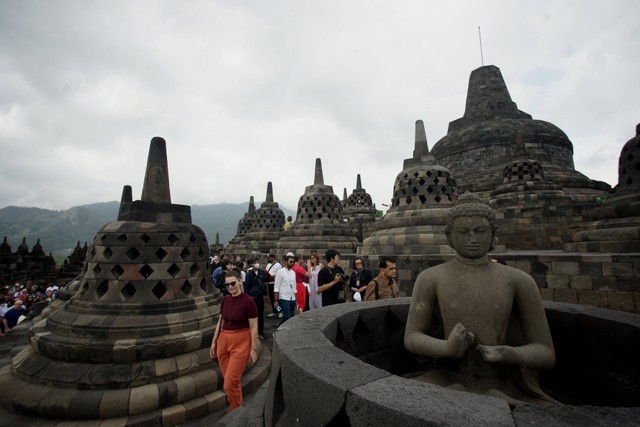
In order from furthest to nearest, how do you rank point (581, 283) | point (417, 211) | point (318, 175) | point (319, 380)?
point (318, 175) → point (417, 211) → point (581, 283) → point (319, 380)

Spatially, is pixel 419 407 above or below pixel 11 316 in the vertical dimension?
above

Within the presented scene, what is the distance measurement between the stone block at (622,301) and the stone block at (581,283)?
306mm

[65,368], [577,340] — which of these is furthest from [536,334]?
[65,368]

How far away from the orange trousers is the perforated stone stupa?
0.45 metres

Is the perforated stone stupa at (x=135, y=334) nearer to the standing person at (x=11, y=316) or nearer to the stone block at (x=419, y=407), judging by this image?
the stone block at (x=419, y=407)

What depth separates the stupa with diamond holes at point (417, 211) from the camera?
7738 millimetres

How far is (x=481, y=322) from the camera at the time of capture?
77.7 inches

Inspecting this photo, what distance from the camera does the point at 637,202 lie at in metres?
6.51

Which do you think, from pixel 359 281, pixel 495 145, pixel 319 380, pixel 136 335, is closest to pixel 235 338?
pixel 136 335

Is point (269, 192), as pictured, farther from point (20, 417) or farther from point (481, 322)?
point (481, 322)

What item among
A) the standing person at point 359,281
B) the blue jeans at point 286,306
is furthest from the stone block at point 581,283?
the blue jeans at point 286,306

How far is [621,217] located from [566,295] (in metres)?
2.72

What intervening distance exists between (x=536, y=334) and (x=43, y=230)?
601ft

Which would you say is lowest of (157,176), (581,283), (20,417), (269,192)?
(20,417)
